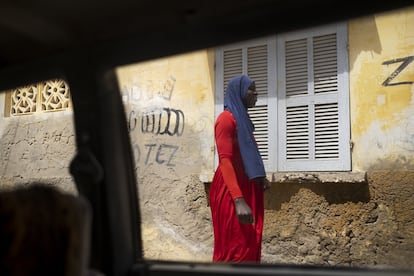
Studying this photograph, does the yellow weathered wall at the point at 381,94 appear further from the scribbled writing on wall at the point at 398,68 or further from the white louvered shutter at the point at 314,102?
the white louvered shutter at the point at 314,102

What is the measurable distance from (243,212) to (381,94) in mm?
2471

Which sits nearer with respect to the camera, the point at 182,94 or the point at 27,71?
the point at 27,71

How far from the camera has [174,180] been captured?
6.59 m

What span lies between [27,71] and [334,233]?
14.1ft

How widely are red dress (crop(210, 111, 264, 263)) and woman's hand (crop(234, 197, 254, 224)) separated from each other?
0.22ft

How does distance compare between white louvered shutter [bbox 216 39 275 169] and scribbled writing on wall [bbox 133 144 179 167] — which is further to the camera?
scribbled writing on wall [bbox 133 144 179 167]

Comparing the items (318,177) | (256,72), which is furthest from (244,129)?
(256,72)

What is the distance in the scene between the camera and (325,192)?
569 cm

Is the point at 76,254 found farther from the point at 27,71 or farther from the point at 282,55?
A: the point at 282,55

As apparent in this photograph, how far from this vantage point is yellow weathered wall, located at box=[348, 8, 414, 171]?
5359 mm

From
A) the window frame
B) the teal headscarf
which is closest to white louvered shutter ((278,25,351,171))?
the window frame

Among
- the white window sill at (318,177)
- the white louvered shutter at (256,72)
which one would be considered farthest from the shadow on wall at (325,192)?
the white louvered shutter at (256,72)

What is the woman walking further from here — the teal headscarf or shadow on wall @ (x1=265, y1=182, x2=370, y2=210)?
shadow on wall @ (x1=265, y1=182, x2=370, y2=210)

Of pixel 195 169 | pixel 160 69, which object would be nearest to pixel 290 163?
pixel 195 169
